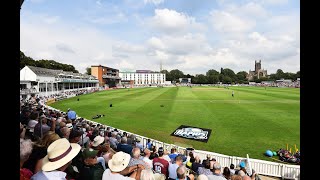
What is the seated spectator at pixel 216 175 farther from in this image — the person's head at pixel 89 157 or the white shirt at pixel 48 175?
the white shirt at pixel 48 175

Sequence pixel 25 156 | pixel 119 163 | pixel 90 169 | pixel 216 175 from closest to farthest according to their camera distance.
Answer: pixel 25 156 < pixel 119 163 < pixel 90 169 < pixel 216 175

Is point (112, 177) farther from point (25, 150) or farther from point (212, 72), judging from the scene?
point (212, 72)

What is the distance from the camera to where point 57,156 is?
3617mm

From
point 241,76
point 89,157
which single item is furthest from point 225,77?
point 89,157

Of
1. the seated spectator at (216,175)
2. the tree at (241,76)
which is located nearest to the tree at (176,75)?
the tree at (241,76)

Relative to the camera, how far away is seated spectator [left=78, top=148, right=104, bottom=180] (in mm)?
4055

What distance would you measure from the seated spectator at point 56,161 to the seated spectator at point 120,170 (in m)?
0.62

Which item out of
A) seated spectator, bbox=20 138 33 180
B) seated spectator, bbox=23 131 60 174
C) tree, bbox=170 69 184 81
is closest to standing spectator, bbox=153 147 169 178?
seated spectator, bbox=23 131 60 174

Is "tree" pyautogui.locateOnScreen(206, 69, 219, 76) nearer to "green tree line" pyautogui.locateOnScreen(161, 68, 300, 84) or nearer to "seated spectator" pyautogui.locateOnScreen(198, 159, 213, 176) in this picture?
"green tree line" pyautogui.locateOnScreen(161, 68, 300, 84)

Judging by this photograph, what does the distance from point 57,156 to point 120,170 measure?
0.98 meters

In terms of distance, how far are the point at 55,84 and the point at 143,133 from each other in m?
41.7

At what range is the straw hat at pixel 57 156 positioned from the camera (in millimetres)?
3520

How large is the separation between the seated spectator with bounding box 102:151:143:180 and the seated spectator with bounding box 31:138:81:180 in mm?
617
